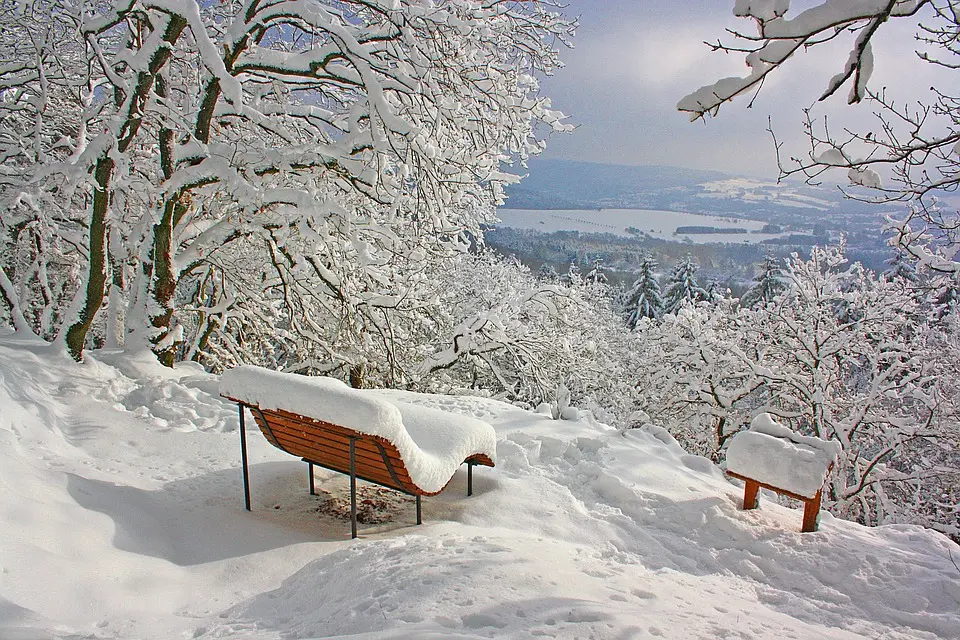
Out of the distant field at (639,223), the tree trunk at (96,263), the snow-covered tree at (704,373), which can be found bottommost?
the snow-covered tree at (704,373)

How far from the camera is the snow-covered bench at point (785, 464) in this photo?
5152mm

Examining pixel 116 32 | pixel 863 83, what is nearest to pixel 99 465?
pixel 863 83

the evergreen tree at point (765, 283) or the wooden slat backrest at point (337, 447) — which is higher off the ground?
the evergreen tree at point (765, 283)

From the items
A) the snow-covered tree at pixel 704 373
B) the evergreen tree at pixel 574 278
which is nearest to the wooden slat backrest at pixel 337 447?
the snow-covered tree at pixel 704 373

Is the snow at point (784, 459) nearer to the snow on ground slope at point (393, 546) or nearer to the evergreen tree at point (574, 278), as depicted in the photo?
the snow on ground slope at point (393, 546)

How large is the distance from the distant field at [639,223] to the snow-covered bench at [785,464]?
6889cm

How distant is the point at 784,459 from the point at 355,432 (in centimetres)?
394

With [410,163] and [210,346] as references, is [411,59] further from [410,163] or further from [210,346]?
[210,346]

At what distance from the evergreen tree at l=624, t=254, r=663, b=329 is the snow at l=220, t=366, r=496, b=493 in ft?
137

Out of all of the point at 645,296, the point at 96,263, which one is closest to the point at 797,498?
the point at 96,263

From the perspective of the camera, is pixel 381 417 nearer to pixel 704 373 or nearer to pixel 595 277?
pixel 704 373

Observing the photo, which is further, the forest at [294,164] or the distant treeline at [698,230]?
the distant treeline at [698,230]

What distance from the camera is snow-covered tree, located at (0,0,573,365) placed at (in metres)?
6.29

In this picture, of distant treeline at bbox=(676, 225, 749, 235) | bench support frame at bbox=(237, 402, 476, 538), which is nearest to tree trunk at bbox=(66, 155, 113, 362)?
bench support frame at bbox=(237, 402, 476, 538)
